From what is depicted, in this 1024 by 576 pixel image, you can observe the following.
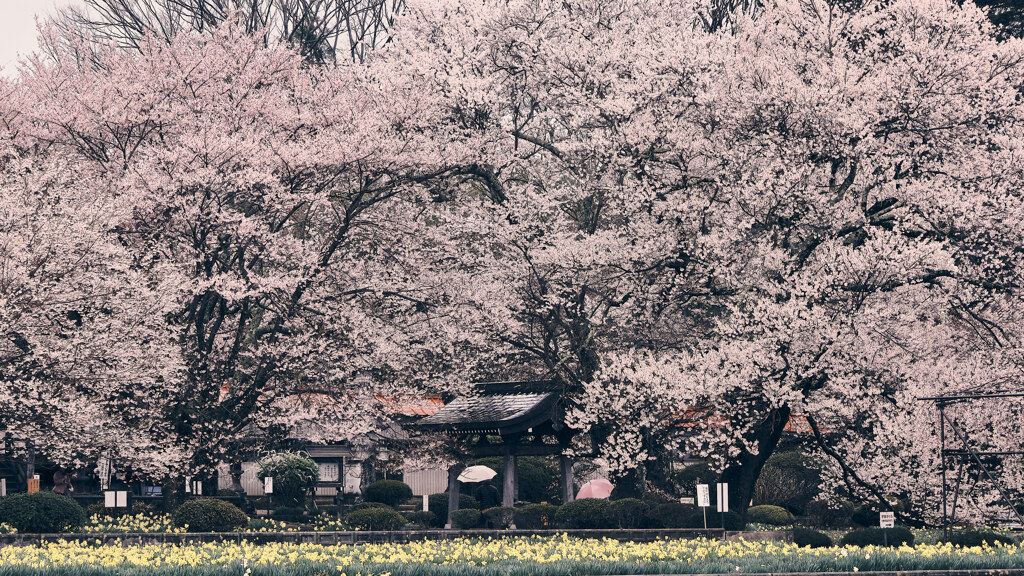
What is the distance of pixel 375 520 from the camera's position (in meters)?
25.8

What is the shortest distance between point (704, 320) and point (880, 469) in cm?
610

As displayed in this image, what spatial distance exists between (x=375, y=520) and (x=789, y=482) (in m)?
13.1

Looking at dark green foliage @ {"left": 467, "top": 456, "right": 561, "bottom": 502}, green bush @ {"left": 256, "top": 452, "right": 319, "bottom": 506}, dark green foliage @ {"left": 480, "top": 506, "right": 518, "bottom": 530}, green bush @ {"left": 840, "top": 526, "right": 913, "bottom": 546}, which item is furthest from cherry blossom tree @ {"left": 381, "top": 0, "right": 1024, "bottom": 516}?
dark green foliage @ {"left": 467, "top": 456, "right": 561, "bottom": 502}

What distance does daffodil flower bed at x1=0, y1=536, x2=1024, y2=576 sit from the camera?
49.1 feet

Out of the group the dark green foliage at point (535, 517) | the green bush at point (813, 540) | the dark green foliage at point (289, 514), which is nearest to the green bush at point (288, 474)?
the dark green foliage at point (289, 514)

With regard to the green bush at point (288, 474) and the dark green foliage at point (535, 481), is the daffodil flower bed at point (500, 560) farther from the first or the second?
the dark green foliage at point (535, 481)

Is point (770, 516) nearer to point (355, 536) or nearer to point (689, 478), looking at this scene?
point (689, 478)

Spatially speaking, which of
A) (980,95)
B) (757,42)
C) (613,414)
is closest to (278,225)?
(613,414)

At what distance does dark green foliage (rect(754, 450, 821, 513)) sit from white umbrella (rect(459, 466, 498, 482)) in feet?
25.9

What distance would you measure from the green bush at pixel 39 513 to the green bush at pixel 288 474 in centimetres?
864

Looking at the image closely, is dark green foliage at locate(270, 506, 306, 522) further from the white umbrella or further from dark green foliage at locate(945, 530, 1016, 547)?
dark green foliage at locate(945, 530, 1016, 547)

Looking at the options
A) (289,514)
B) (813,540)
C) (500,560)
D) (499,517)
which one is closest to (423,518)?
(499,517)

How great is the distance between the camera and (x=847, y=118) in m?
24.0

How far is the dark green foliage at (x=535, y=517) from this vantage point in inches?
1053
